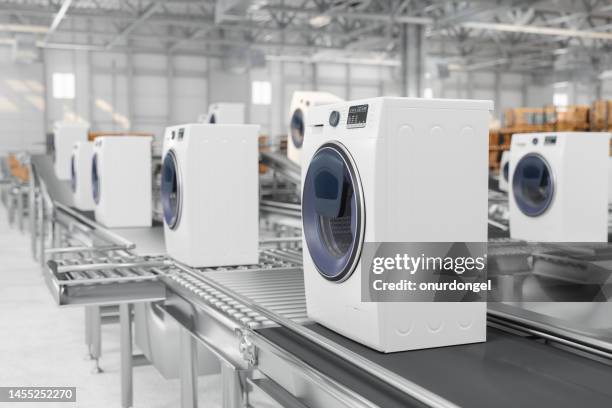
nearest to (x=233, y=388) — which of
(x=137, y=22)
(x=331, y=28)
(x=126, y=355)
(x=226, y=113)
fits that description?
(x=126, y=355)

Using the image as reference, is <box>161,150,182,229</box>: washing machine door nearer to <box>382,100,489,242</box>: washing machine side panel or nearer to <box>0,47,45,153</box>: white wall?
<box>382,100,489,242</box>: washing machine side panel

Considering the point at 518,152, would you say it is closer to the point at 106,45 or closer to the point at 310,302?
the point at 310,302

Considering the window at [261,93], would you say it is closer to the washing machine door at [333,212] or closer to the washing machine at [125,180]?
the washing machine at [125,180]

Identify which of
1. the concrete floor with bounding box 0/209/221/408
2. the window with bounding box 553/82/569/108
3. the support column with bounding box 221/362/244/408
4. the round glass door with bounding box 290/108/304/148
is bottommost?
the concrete floor with bounding box 0/209/221/408

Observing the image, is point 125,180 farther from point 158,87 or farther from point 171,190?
point 158,87

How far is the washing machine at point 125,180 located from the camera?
17.8 ft

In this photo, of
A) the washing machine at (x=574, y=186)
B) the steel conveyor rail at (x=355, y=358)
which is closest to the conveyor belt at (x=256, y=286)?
the steel conveyor rail at (x=355, y=358)

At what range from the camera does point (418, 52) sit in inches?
600

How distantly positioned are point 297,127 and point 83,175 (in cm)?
331

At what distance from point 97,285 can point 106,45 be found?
19.1m

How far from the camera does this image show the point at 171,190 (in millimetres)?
3783

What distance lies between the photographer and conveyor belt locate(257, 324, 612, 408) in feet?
5.49

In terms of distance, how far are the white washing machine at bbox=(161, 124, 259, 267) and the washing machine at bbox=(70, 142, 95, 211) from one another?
3640 mm

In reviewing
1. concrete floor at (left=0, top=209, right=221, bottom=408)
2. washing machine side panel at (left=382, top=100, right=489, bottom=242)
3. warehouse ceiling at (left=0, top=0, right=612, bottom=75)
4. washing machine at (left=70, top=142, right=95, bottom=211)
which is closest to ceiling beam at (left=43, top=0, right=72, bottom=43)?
warehouse ceiling at (left=0, top=0, right=612, bottom=75)
